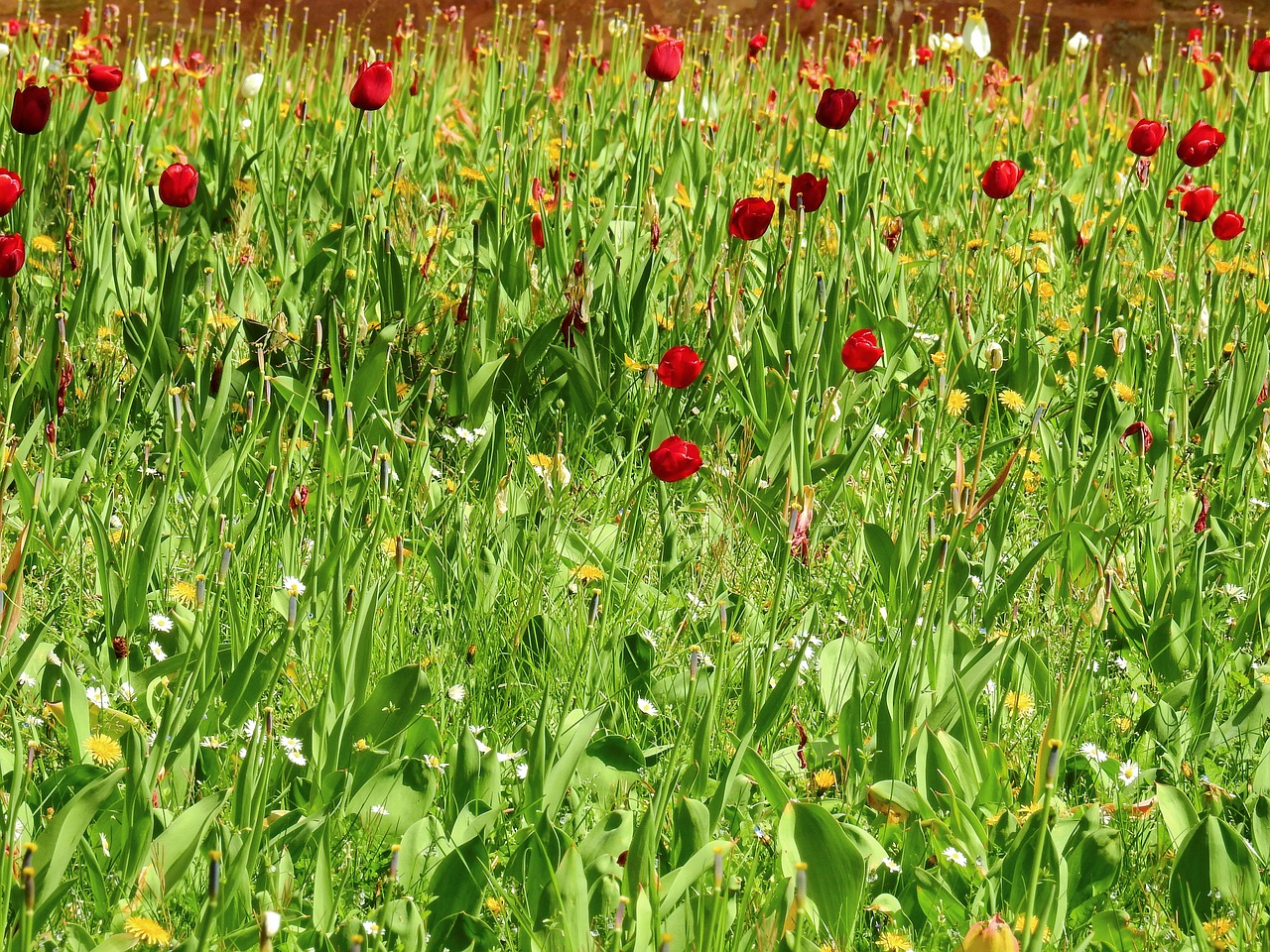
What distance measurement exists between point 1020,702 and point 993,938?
2.00ft

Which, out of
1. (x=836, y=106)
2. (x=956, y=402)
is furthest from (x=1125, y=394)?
(x=836, y=106)

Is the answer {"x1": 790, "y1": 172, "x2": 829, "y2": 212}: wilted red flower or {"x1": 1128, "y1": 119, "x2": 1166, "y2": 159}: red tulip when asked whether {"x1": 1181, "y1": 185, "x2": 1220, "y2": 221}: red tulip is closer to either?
{"x1": 1128, "y1": 119, "x2": 1166, "y2": 159}: red tulip

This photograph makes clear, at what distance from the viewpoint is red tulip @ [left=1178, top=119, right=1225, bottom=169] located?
2.63m

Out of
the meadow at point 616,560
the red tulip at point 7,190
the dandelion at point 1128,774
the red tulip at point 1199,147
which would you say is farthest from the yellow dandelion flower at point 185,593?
the red tulip at point 1199,147

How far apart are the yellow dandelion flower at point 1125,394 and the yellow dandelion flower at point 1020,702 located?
0.99m

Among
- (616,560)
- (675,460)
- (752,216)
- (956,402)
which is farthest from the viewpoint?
(956,402)

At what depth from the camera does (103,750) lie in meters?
1.42

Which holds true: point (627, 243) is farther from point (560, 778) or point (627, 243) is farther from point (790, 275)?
point (560, 778)

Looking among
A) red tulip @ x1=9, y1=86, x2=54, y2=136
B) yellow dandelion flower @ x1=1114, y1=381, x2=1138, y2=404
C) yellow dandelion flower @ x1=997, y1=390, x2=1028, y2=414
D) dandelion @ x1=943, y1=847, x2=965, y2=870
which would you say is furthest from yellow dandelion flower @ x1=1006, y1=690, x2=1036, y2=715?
red tulip @ x1=9, y1=86, x2=54, y2=136

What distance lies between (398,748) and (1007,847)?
0.66 m

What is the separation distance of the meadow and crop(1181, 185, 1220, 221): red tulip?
3.8 inches

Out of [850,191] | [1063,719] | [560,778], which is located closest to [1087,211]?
[850,191]

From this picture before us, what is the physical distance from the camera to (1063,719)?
5.04ft

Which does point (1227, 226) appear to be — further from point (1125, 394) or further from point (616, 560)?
point (616, 560)
